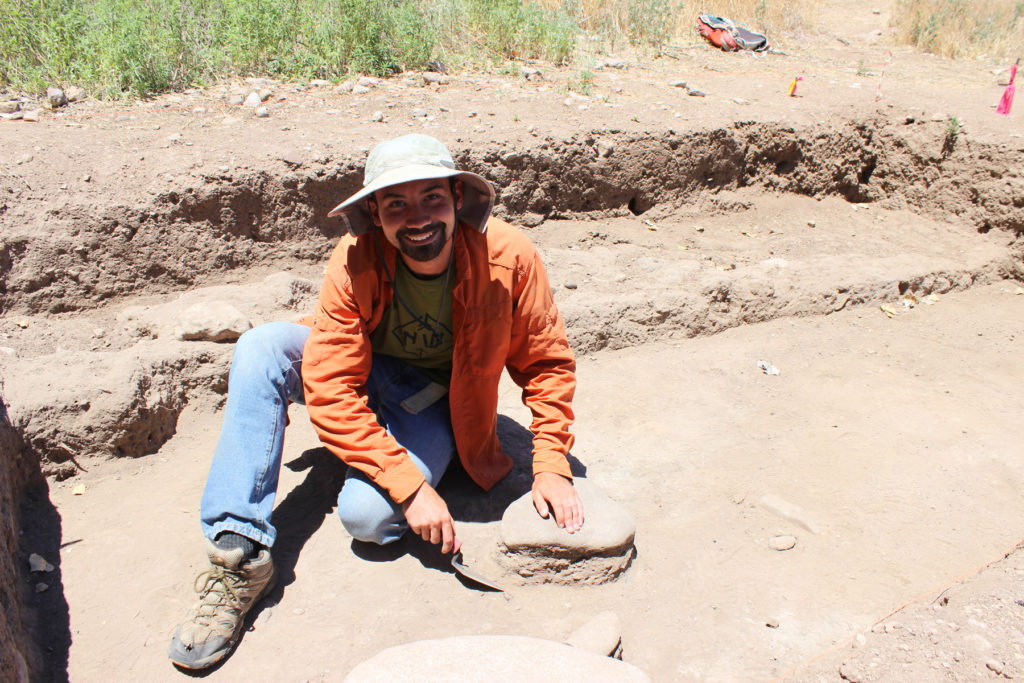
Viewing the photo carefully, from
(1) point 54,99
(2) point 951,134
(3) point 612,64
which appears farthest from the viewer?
(3) point 612,64

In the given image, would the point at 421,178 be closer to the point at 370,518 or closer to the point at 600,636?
the point at 370,518

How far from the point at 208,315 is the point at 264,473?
1268 millimetres

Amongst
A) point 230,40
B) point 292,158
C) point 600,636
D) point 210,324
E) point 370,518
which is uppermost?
point 230,40

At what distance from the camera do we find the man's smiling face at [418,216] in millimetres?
2029

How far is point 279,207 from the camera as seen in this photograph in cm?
367

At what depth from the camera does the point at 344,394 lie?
83.6 inches

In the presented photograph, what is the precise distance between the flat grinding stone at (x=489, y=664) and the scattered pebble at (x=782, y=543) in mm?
928

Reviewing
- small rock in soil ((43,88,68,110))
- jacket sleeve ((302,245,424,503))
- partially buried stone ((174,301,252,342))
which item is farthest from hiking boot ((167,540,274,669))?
small rock in soil ((43,88,68,110))

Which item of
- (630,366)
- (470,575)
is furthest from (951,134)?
(470,575)

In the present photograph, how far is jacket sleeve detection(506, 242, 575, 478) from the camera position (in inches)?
87.8

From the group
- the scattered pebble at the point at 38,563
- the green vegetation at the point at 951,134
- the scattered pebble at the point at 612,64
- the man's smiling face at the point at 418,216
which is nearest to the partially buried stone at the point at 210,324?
the scattered pebble at the point at 38,563

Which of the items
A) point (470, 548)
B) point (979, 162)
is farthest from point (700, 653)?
point (979, 162)

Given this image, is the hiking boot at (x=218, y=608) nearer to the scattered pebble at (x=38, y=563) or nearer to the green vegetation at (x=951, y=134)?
the scattered pebble at (x=38, y=563)

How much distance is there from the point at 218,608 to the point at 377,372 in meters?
0.85
